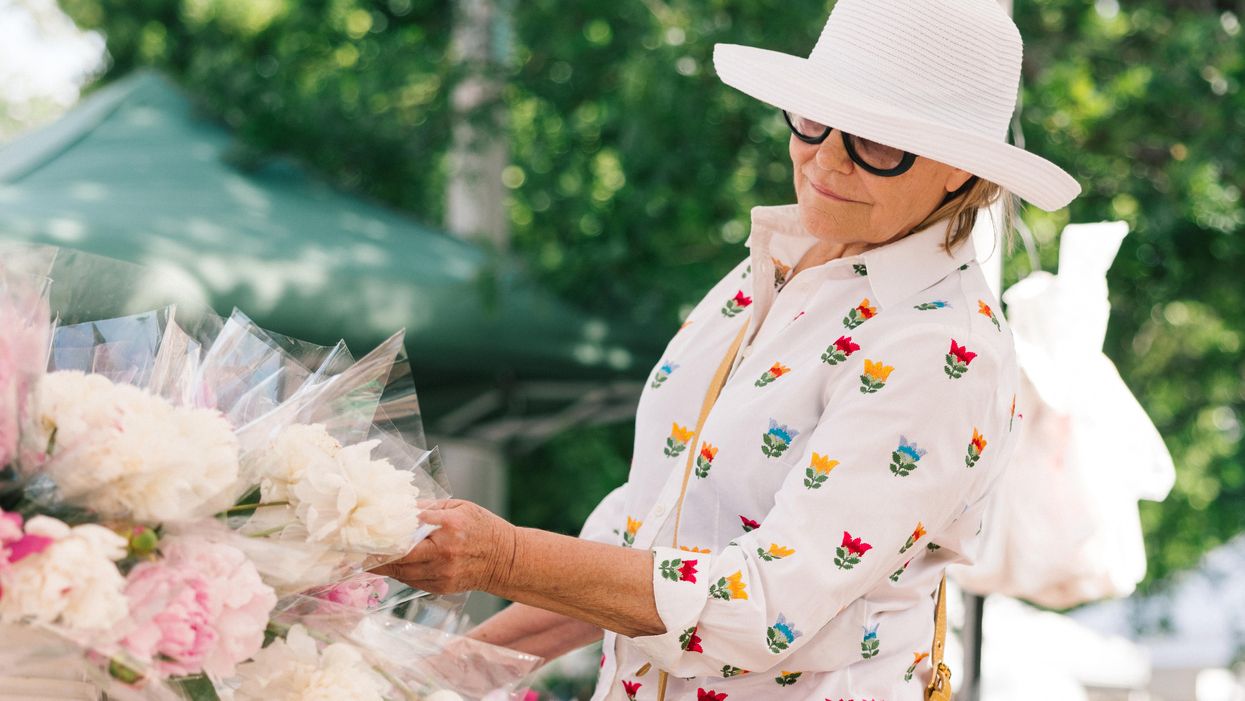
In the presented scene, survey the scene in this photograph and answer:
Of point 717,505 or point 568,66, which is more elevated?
point 717,505

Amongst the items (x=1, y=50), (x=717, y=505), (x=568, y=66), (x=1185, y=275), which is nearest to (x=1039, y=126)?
(x=1185, y=275)

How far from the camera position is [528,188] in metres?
5.28

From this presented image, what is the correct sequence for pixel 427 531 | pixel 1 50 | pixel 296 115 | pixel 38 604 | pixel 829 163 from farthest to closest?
pixel 1 50 < pixel 296 115 < pixel 829 163 < pixel 427 531 < pixel 38 604

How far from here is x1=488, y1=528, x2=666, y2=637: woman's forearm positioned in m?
1.44

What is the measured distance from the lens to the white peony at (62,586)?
954 mm

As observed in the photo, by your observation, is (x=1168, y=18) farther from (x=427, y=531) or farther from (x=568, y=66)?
(x=427, y=531)

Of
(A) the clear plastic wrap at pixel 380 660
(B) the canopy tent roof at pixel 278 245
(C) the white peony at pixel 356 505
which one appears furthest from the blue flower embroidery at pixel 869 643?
(B) the canopy tent roof at pixel 278 245

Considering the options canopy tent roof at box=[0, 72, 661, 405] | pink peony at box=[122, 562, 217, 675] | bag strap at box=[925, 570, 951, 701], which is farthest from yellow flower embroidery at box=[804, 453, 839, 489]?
canopy tent roof at box=[0, 72, 661, 405]

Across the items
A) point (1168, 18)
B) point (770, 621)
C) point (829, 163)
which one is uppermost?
point (829, 163)

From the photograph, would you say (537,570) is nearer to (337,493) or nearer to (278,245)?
(337,493)

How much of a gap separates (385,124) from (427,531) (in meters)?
3.93

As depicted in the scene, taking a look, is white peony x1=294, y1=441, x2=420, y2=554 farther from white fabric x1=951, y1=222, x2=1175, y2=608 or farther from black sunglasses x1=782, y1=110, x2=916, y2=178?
white fabric x1=951, y1=222, x2=1175, y2=608

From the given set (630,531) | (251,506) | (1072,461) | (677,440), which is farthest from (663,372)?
(1072,461)

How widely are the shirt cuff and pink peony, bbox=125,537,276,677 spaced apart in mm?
486
